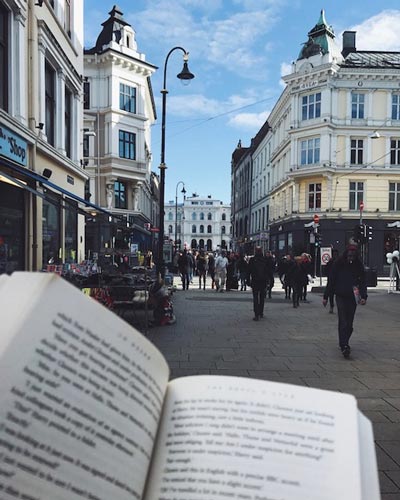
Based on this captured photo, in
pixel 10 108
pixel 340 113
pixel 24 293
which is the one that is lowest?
pixel 24 293

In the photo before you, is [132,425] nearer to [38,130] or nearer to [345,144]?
[38,130]

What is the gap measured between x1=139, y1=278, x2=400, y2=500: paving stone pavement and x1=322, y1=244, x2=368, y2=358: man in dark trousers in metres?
0.39

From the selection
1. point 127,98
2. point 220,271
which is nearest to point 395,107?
point 127,98

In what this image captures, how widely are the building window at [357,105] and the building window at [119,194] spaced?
19.5m

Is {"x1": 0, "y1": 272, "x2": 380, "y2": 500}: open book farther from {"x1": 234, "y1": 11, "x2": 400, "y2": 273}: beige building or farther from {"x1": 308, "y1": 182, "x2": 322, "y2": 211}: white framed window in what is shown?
{"x1": 308, "y1": 182, "x2": 322, "y2": 211}: white framed window

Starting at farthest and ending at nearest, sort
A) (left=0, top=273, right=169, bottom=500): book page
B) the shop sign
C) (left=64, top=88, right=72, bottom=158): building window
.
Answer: (left=64, top=88, right=72, bottom=158): building window < the shop sign < (left=0, top=273, right=169, bottom=500): book page

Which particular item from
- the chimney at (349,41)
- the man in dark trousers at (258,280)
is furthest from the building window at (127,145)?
the man in dark trousers at (258,280)

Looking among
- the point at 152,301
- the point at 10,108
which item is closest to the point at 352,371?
the point at 152,301

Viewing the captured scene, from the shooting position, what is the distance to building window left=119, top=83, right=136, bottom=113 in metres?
32.1

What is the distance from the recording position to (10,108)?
981 cm

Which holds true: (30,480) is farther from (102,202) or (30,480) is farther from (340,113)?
(340,113)

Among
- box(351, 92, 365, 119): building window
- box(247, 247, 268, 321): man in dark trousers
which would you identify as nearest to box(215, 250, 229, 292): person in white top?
box(247, 247, 268, 321): man in dark trousers

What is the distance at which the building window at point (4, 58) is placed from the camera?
9.59 metres

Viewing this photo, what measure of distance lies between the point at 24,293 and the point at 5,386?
199 mm
